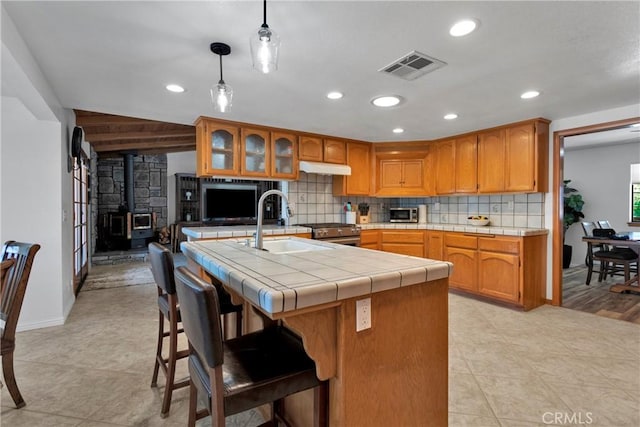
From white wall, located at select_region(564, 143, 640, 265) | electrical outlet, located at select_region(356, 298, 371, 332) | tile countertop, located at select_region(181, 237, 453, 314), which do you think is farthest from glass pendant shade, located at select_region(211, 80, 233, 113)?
white wall, located at select_region(564, 143, 640, 265)

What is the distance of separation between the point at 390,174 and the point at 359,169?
1.58ft

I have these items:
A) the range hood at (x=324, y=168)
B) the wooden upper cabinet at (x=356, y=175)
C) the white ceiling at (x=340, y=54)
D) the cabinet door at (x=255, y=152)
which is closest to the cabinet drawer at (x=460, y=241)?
the wooden upper cabinet at (x=356, y=175)

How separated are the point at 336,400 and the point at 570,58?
2.49 meters

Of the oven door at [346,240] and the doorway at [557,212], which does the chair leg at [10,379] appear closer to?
the oven door at [346,240]

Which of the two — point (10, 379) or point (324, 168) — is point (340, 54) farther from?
point (10, 379)

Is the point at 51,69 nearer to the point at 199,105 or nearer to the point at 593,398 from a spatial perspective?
the point at 199,105

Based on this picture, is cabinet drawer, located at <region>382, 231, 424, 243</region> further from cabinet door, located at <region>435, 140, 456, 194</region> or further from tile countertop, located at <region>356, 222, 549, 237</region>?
cabinet door, located at <region>435, 140, 456, 194</region>

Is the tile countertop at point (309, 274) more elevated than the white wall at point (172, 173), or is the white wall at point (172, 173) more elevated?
the white wall at point (172, 173)

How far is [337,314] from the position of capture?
113cm

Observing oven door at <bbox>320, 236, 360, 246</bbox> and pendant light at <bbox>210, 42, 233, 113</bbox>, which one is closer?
pendant light at <bbox>210, 42, 233, 113</bbox>

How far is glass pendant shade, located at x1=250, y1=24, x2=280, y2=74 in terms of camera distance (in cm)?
130

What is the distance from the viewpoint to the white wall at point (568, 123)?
3.10 metres

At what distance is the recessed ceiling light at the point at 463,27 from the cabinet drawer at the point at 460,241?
2633 millimetres

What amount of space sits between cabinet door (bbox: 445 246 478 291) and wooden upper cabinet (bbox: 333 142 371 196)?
4.79ft
